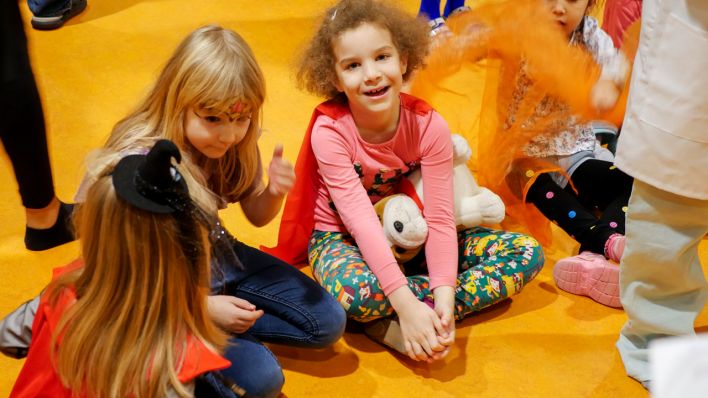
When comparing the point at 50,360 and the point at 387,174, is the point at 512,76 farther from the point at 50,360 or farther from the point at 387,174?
the point at 50,360

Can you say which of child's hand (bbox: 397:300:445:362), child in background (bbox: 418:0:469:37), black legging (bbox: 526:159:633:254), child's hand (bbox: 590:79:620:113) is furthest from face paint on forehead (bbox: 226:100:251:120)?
child in background (bbox: 418:0:469:37)

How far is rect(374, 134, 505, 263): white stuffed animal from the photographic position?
5.21 feet

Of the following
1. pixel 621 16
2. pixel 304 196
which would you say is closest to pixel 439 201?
pixel 304 196

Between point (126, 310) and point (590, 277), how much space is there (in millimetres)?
1009

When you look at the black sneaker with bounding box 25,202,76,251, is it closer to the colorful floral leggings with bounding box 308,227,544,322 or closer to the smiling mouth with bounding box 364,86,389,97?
the colorful floral leggings with bounding box 308,227,544,322

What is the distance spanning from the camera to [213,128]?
4.40ft

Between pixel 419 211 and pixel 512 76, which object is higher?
pixel 512 76

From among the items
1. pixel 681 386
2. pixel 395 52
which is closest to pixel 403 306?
pixel 395 52

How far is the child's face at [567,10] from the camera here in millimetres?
1856

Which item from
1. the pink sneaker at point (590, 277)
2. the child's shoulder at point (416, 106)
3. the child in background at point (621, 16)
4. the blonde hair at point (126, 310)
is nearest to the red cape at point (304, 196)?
the child's shoulder at point (416, 106)

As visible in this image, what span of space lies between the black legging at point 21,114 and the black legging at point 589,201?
3.56ft

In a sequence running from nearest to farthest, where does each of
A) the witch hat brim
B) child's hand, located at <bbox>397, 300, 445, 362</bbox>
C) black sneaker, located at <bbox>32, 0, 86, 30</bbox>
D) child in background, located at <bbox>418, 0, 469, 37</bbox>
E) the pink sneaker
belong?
the witch hat brim
child's hand, located at <bbox>397, 300, 445, 362</bbox>
the pink sneaker
child in background, located at <bbox>418, 0, 469, 37</bbox>
black sneaker, located at <bbox>32, 0, 86, 30</bbox>

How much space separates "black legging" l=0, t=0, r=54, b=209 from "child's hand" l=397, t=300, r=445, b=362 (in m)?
0.77

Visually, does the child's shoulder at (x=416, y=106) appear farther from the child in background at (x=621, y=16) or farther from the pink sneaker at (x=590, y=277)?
the child in background at (x=621, y=16)
